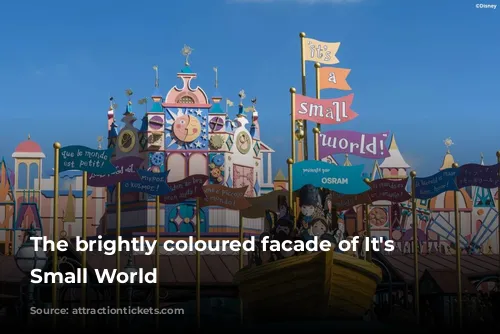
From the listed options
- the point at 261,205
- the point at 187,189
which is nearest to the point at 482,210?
the point at 261,205

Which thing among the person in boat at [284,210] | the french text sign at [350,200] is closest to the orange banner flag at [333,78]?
the french text sign at [350,200]

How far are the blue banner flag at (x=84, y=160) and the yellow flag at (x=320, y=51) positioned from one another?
7.39m

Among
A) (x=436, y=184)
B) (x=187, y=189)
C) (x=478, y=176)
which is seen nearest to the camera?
(x=478, y=176)

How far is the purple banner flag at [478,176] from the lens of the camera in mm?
21969

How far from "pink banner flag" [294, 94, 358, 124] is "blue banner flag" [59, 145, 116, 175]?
5251 mm

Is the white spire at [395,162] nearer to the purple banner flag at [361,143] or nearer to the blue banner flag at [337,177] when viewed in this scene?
the purple banner flag at [361,143]

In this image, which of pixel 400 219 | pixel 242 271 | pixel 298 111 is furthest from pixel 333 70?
pixel 400 219

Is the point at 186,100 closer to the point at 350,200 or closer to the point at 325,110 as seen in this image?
the point at 350,200

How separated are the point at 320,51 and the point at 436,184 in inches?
196

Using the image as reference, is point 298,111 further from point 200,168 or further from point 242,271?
point 200,168

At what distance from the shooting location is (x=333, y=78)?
2369 centimetres

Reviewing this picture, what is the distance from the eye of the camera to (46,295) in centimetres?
2452

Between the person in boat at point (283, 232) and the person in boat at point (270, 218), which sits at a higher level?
the person in boat at point (270, 218)

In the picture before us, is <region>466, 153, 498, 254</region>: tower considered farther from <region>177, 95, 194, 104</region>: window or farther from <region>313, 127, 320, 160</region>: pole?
<region>313, 127, 320, 160</region>: pole
